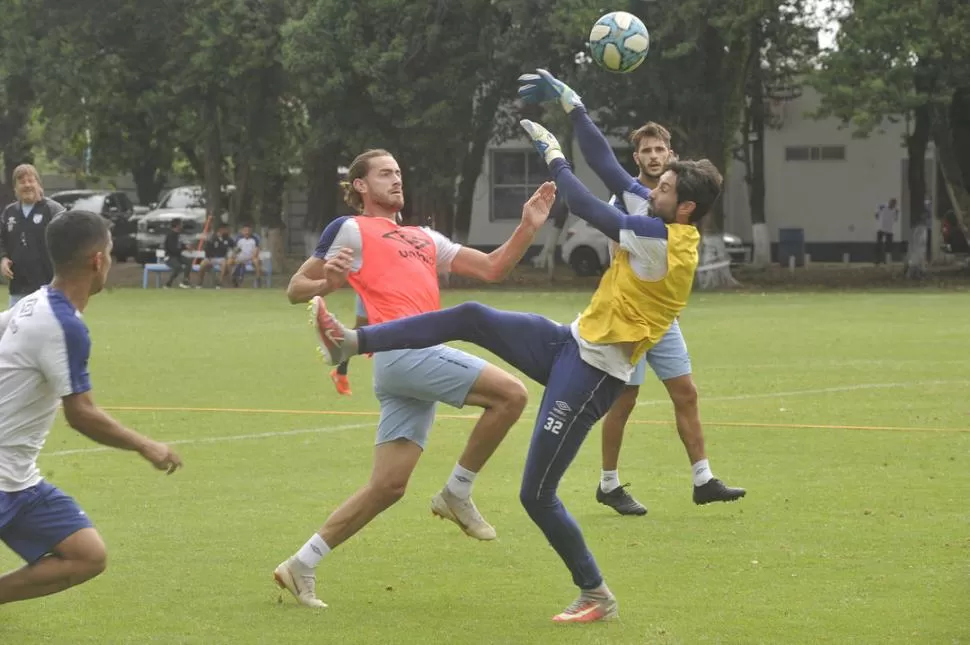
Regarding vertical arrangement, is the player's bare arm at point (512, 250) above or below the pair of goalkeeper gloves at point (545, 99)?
below

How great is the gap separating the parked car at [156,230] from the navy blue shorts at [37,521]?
4092cm

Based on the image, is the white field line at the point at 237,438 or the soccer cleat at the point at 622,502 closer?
the soccer cleat at the point at 622,502

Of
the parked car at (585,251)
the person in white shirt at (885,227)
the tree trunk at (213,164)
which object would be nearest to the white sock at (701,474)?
the parked car at (585,251)

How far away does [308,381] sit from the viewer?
1759 cm

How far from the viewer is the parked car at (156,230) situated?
1833 inches

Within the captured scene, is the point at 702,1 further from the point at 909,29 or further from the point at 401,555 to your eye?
the point at 401,555

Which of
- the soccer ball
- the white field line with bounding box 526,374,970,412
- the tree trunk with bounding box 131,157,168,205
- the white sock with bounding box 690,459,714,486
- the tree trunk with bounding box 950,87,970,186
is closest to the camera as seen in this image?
the soccer ball

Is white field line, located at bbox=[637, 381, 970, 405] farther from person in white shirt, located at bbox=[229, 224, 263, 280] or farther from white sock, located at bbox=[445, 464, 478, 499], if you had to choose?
person in white shirt, located at bbox=[229, 224, 263, 280]

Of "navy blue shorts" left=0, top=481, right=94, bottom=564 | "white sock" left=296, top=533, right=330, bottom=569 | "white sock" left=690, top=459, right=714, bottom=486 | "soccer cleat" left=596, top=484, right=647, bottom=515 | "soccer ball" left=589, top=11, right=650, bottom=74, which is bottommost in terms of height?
"soccer cleat" left=596, top=484, right=647, bottom=515

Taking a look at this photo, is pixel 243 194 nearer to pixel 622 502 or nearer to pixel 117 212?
pixel 117 212

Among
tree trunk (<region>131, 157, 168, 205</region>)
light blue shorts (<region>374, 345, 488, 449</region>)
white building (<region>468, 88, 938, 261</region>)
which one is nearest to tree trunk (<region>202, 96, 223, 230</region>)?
white building (<region>468, 88, 938, 261</region>)

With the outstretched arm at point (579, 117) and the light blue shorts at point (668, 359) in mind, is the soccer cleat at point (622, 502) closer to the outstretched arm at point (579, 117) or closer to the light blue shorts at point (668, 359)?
the light blue shorts at point (668, 359)

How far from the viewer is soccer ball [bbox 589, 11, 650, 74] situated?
9156 millimetres

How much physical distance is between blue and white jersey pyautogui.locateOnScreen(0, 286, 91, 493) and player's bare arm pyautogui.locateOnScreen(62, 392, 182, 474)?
0.05 metres
